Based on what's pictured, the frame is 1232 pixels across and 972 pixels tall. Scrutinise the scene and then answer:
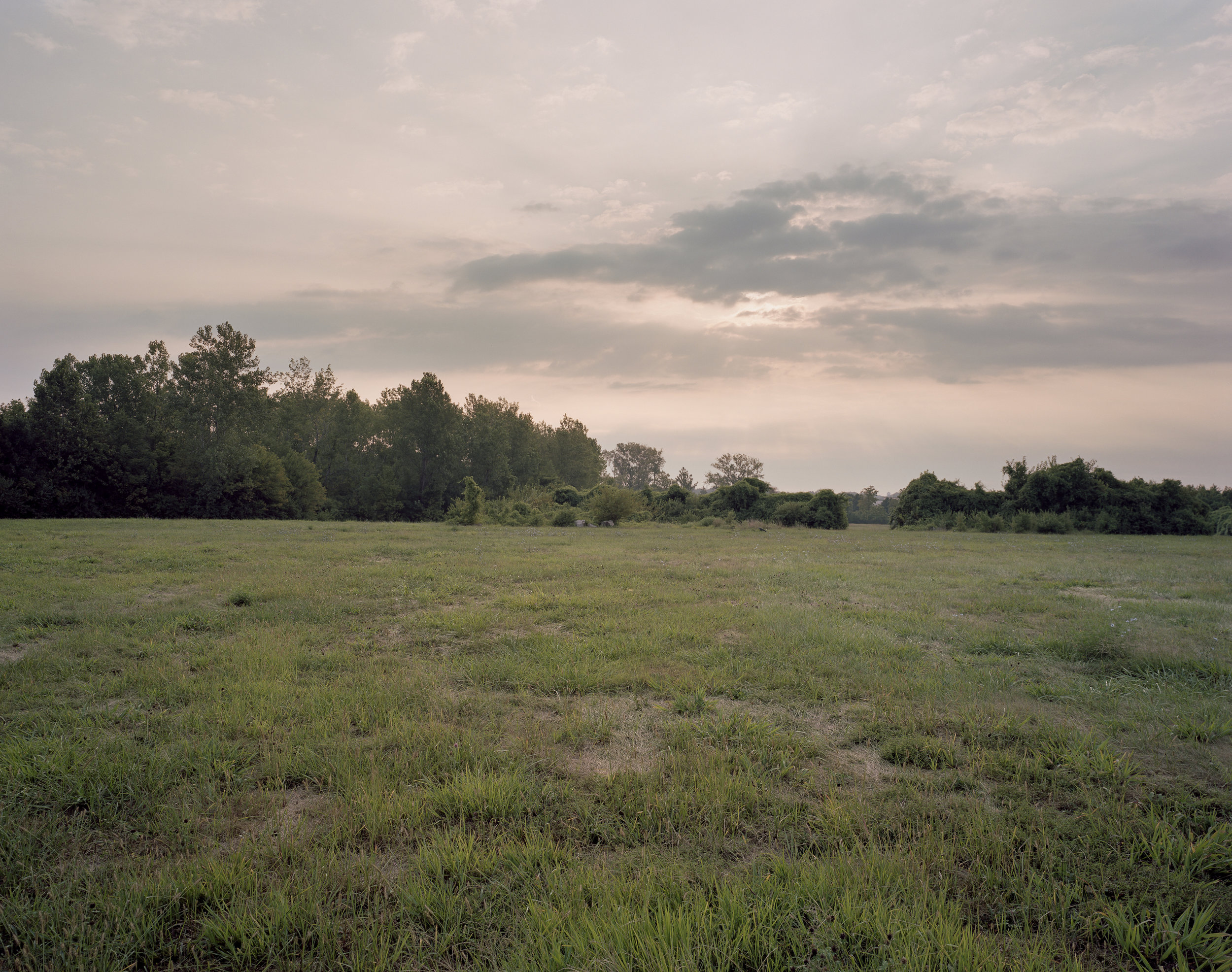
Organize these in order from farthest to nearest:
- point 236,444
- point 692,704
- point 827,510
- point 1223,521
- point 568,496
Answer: point 568,496 → point 236,444 → point 827,510 → point 1223,521 → point 692,704

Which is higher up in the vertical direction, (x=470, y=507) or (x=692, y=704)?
(x=470, y=507)

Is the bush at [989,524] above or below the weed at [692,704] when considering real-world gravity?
above

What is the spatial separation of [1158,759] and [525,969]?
4.36 m

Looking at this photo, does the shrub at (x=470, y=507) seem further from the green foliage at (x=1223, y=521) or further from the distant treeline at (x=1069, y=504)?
the green foliage at (x=1223, y=521)

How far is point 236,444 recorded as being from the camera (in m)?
42.4

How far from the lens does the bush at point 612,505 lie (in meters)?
34.3

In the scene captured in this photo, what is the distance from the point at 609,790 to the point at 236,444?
4806 cm

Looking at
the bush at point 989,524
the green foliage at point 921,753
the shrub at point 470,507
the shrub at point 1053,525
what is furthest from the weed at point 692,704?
the shrub at point 1053,525

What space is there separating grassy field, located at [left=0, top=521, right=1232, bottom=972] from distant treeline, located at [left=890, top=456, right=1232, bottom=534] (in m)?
31.6

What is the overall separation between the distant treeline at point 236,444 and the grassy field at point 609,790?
3687 centimetres

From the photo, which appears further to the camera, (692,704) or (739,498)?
(739,498)

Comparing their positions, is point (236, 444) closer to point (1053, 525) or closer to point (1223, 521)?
point (1053, 525)

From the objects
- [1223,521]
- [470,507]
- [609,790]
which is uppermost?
[1223,521]

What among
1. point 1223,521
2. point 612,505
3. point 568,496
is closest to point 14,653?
point 612,505
